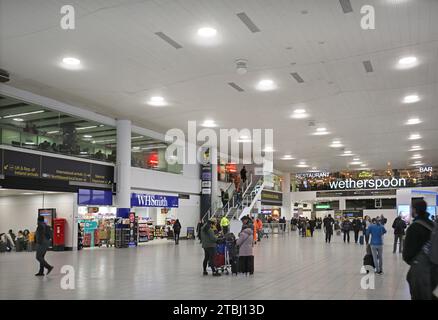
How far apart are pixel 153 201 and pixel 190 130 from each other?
14.8ft

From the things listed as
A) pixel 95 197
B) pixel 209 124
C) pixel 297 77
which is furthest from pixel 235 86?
pixel 95 197

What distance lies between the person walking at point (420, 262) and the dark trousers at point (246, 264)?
6.44 metres

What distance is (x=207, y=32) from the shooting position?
39.3 ft

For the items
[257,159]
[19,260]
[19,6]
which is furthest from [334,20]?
[257,159]

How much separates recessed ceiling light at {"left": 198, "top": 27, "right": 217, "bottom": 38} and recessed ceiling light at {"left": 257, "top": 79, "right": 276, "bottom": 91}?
14.8 feet

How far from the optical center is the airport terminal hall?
9.84 m

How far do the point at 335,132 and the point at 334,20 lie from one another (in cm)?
1601

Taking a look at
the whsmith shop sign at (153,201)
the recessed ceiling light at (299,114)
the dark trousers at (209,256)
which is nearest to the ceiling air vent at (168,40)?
the dark trousers at (209,256)

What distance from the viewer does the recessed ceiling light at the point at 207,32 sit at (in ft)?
38.7

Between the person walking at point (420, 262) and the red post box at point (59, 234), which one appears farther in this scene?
the red post box at point (59, 234)

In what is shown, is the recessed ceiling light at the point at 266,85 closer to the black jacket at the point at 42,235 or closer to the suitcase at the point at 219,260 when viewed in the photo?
the suitcase at the point at 219,260
